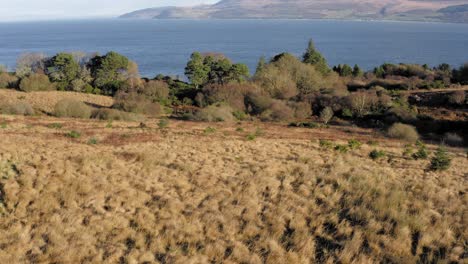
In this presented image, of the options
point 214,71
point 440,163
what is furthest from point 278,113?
point 440,163

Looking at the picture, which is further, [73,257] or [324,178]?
[324,178]

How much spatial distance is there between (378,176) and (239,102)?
1139 inches

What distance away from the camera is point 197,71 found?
55.1 meters

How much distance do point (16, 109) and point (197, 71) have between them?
26.8 meters

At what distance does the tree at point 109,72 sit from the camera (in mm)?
54031

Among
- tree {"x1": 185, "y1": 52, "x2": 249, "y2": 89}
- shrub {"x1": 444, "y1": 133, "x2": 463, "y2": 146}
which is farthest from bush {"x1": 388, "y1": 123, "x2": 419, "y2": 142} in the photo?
tree {"x1": 185, "y1": 52, "x2": 249, "y2": 89}

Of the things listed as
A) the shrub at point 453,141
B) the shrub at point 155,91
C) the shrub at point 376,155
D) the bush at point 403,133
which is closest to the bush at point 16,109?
the shrub at point 155,91

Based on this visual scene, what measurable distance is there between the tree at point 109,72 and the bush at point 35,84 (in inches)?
258

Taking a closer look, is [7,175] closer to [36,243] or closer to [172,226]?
[36,243]

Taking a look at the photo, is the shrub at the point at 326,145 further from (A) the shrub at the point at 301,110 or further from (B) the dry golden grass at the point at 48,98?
(B) the dry golden grass at the point at 48,98

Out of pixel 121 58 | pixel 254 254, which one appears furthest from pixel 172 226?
pixel 121 58

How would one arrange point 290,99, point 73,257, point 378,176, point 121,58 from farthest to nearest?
point 121,58 → point 290,99 → point 378,176 → point 73,257

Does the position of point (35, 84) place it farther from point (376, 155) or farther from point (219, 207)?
point (219, 207)

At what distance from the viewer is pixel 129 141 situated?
18.6 m
